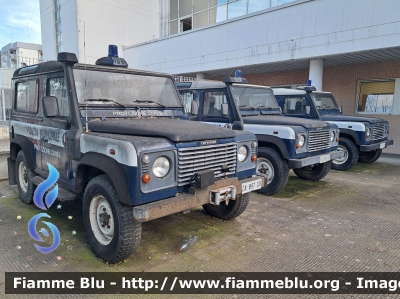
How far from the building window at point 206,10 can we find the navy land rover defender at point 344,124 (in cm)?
517

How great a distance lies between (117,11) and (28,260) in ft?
64.7

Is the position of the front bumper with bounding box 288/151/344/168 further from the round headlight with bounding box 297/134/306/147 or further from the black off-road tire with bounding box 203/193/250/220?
the black off-road tire with bounding box 203/193/250/220

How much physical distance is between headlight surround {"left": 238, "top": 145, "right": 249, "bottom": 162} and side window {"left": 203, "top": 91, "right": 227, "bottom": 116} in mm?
1946

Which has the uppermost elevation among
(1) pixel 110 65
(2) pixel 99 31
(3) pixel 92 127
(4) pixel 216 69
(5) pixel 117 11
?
(5) pixel 117 11

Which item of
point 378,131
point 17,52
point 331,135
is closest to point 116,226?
point 331,135

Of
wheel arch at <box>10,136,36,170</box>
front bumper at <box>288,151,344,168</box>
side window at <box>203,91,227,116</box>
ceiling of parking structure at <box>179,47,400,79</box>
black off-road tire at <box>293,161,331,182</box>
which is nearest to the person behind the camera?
wheel arch at <box>10,136,36,170</box>

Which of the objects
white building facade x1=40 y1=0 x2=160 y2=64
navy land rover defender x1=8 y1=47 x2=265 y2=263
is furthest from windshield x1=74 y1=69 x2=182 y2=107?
white building facade x1=40 y1=0 x2=160 y2=64

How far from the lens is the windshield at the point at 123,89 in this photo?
3.58 meters

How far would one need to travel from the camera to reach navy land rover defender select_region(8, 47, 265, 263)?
2.80 m

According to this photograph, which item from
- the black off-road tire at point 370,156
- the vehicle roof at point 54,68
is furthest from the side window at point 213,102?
the black off-road tire at point 370,156

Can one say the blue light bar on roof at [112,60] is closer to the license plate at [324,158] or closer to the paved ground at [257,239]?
the paved ground at [257,239]

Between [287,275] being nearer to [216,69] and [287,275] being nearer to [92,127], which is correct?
[92,127]

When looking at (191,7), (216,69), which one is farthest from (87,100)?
(191,7)

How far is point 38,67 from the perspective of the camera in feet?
14.0
